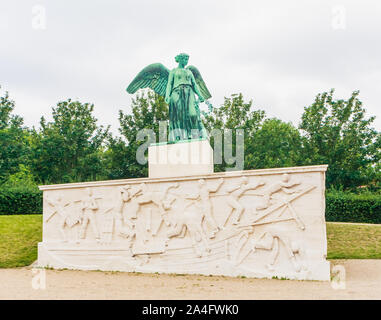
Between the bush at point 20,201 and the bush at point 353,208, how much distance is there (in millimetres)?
14576

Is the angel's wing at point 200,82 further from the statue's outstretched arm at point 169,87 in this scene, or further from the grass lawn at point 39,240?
the grass lawn at point 39,240

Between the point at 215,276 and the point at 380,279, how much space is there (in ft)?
12.0

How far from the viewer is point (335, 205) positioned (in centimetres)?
2022

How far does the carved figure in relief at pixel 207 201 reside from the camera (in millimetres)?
10039

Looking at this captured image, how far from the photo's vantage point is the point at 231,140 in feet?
87.6

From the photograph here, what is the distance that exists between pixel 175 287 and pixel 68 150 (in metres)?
21.4

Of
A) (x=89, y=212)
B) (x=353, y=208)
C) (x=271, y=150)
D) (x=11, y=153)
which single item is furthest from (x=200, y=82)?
(x=11, y=153)

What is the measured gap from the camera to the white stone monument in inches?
358

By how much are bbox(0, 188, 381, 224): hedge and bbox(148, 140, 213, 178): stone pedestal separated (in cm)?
1106

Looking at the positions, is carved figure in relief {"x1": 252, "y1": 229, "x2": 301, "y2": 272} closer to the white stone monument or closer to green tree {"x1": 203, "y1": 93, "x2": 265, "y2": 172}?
the white stone monument

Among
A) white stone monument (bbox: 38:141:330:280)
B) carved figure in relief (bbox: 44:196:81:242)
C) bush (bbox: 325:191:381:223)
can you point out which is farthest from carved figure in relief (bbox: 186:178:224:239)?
bush (bbox: 325:191:381:223)

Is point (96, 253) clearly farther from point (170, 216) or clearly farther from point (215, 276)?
point (215, 276)

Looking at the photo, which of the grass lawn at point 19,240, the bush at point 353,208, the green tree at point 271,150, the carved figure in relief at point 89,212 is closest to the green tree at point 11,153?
the grass lawn at point 19,240

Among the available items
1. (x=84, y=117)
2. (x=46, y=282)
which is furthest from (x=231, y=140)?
(x=46, y=282)
